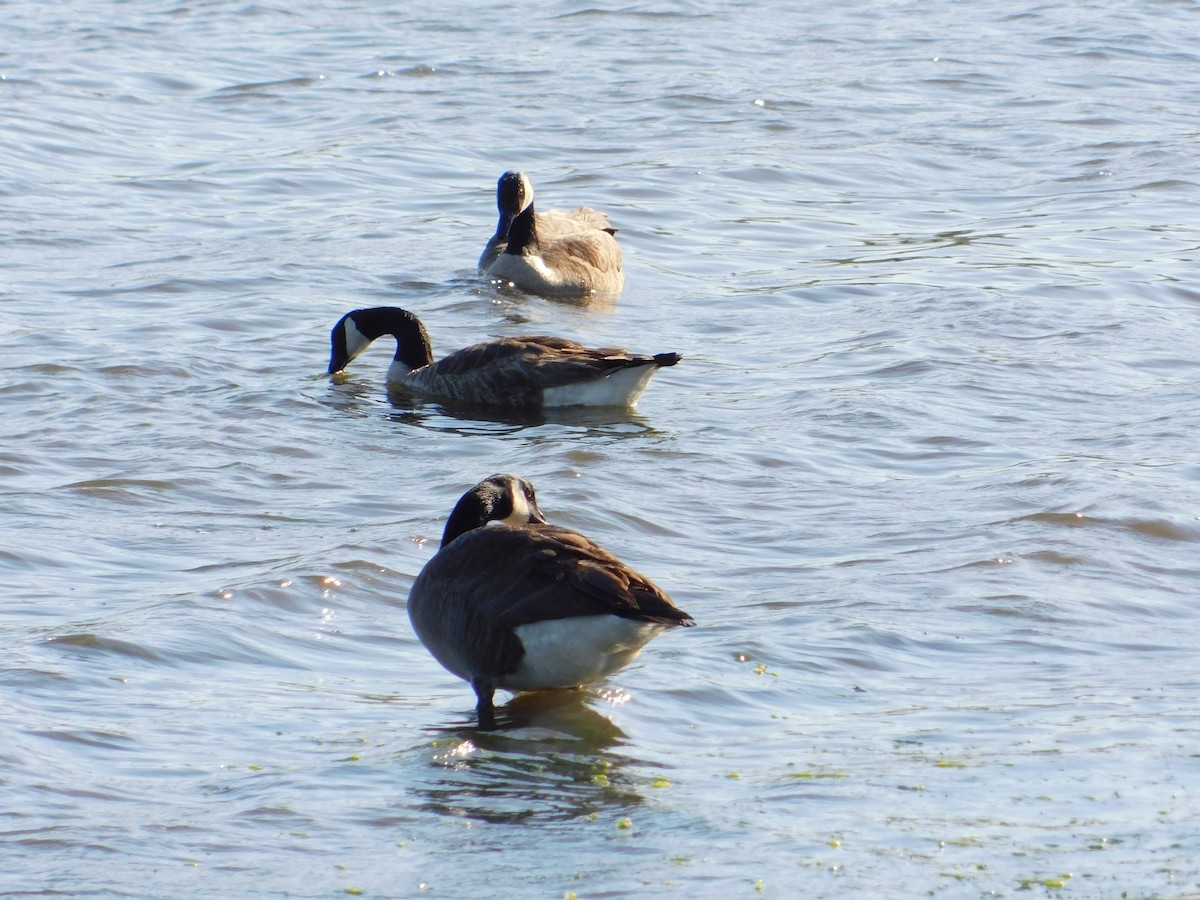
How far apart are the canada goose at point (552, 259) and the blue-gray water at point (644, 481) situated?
1.45ft

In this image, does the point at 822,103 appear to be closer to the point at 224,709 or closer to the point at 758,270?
the point at 758,270

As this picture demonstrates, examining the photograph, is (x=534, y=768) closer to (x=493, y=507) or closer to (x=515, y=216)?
(x=493, y=507)

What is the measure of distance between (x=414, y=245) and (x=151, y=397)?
5397mm

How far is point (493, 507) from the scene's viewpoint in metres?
7.13

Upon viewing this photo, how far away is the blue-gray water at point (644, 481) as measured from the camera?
5.12 meters

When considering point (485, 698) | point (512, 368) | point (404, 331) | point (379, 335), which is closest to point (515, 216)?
point (404, 331)

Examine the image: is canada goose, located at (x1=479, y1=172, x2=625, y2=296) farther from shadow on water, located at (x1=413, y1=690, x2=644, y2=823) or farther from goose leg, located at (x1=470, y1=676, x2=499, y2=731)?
goose leg, located at (x1=470, y1=676, x2=499, y2=731)

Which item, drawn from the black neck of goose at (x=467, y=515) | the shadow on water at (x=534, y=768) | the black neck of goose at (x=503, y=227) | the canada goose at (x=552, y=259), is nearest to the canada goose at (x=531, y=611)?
the shadow on water at (x=534, y=768)

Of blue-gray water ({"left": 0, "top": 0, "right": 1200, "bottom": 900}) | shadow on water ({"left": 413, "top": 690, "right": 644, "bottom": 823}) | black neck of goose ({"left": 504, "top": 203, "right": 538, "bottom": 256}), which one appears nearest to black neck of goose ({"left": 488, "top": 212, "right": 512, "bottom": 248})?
blue-gray water ({"left": 0, "top": 0, "right": 1200, "bottom": 900})

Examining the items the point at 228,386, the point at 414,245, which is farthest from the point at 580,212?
the point at 228,386

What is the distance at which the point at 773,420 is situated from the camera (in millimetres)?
10781

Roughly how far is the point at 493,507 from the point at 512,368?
4.55 meters

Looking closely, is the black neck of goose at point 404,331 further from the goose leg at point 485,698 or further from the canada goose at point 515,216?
the goose leg at point 485,698

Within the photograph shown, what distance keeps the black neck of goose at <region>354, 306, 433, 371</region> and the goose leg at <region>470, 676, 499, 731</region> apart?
254 inches
